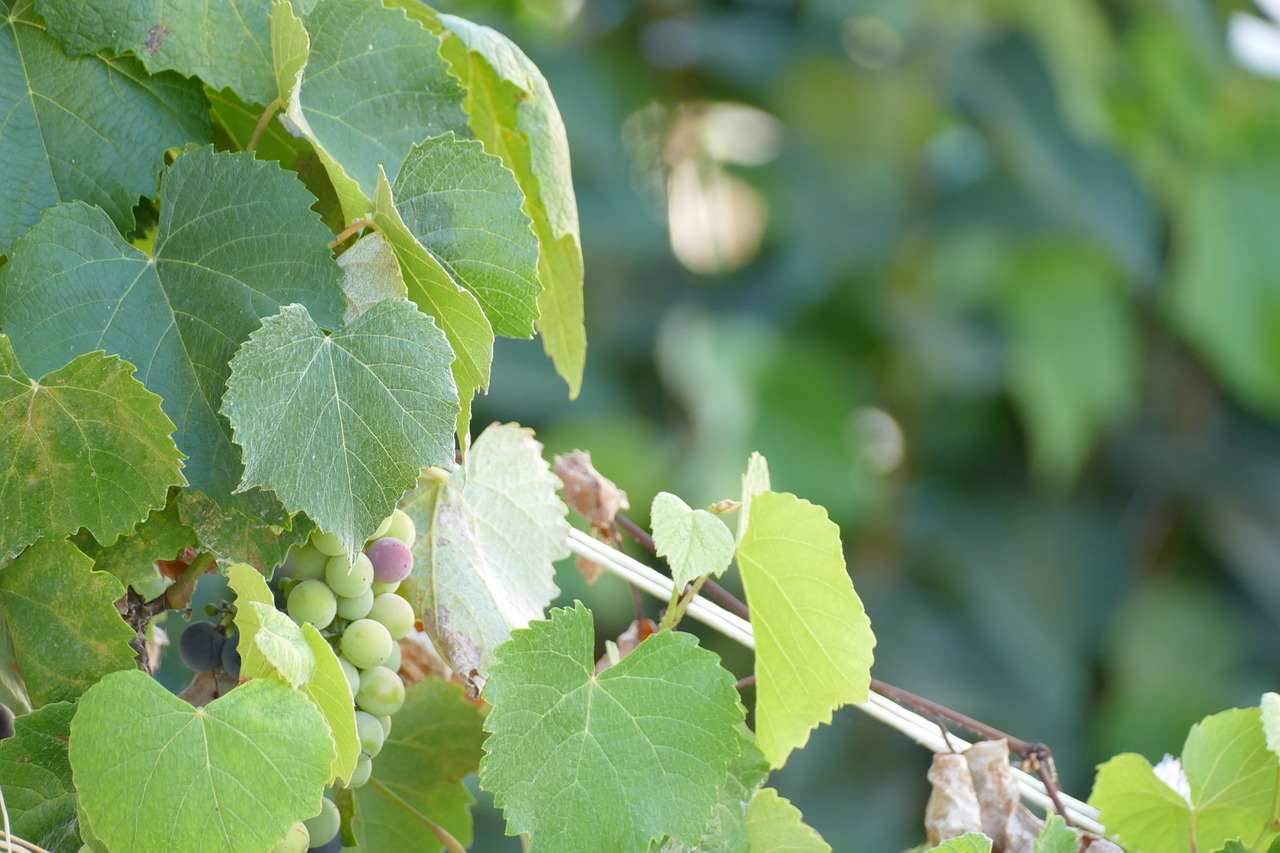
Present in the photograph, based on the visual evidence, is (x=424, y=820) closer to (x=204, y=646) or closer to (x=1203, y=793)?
(x=204, y=646)

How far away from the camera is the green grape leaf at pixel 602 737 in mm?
253

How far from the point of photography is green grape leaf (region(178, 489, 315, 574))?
25 centimetres

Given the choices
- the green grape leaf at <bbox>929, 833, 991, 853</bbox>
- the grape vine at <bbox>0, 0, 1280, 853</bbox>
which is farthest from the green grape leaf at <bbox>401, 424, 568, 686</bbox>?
the green grape leaf at <bbox>929, 833, 991, 853</bbox>

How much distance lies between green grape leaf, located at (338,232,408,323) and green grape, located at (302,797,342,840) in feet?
0.36

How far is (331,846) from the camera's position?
29 centimetres

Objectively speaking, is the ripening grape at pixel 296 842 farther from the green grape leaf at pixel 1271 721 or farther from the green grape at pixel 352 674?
the green grape leaf at pixel 1271 721

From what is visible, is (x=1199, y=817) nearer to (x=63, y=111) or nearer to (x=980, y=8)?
(x=63, y=111)

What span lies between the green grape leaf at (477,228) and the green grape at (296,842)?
111mm

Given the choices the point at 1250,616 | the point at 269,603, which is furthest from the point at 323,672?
the point at 1250,616

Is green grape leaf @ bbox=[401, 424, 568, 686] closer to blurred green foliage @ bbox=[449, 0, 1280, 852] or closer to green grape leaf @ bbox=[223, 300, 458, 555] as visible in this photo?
green grape leaf @ bbox=[223, 300, 458, 555]

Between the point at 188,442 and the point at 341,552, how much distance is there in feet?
0.13

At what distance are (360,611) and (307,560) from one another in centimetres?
2

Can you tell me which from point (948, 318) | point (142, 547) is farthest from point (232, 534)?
point (948, 318)

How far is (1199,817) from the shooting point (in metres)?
0.32
